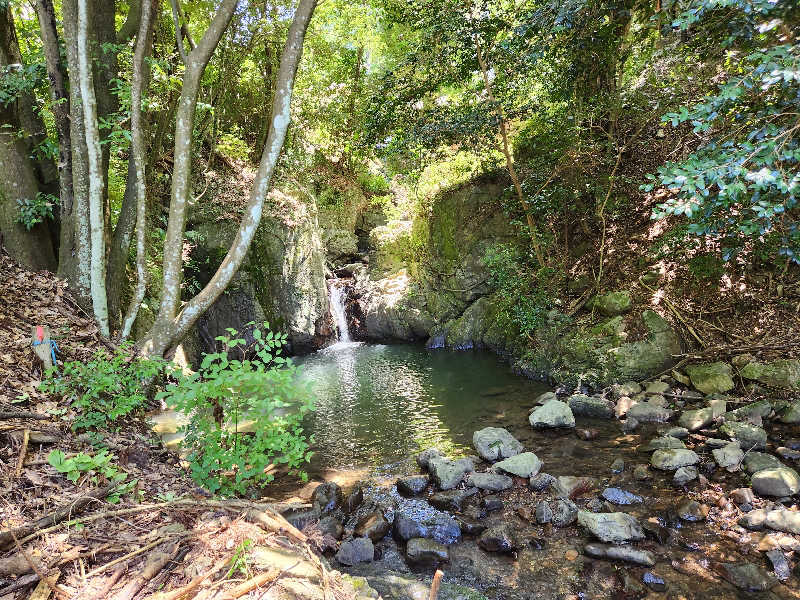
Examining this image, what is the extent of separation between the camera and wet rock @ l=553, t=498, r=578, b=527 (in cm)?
450

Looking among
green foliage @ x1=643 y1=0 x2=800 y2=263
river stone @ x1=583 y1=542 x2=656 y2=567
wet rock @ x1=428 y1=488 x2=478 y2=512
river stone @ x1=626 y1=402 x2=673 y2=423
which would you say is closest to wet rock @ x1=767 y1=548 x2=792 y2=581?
river stone @ x1=583 y1=542 x2=656 y2=567

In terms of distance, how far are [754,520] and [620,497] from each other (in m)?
1.18

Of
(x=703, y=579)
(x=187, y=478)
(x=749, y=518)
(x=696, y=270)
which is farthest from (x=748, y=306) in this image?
(x=187, y=478)

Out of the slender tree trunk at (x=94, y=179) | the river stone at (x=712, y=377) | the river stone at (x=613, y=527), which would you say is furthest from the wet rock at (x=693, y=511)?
the slender tree trunk at (x=94, y=179)

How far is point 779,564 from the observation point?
11.9 feet

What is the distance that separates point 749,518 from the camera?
4.18m

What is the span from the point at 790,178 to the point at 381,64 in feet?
55.3

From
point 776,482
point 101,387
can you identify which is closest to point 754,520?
point 776,482

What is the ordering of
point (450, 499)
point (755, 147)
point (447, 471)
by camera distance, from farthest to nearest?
point (447, 471)
point (450, 499)
point (755, 147)

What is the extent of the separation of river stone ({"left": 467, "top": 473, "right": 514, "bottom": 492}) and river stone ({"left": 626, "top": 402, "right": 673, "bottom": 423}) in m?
2.84

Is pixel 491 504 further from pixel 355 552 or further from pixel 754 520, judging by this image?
pixel 754 520

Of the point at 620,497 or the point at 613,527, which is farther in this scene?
the point at 620,497

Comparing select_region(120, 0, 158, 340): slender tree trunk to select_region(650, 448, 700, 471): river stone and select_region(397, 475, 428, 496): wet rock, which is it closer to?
select_region(397, 475, 428, 496): wet rock

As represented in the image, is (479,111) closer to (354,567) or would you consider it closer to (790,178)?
(790,178)
